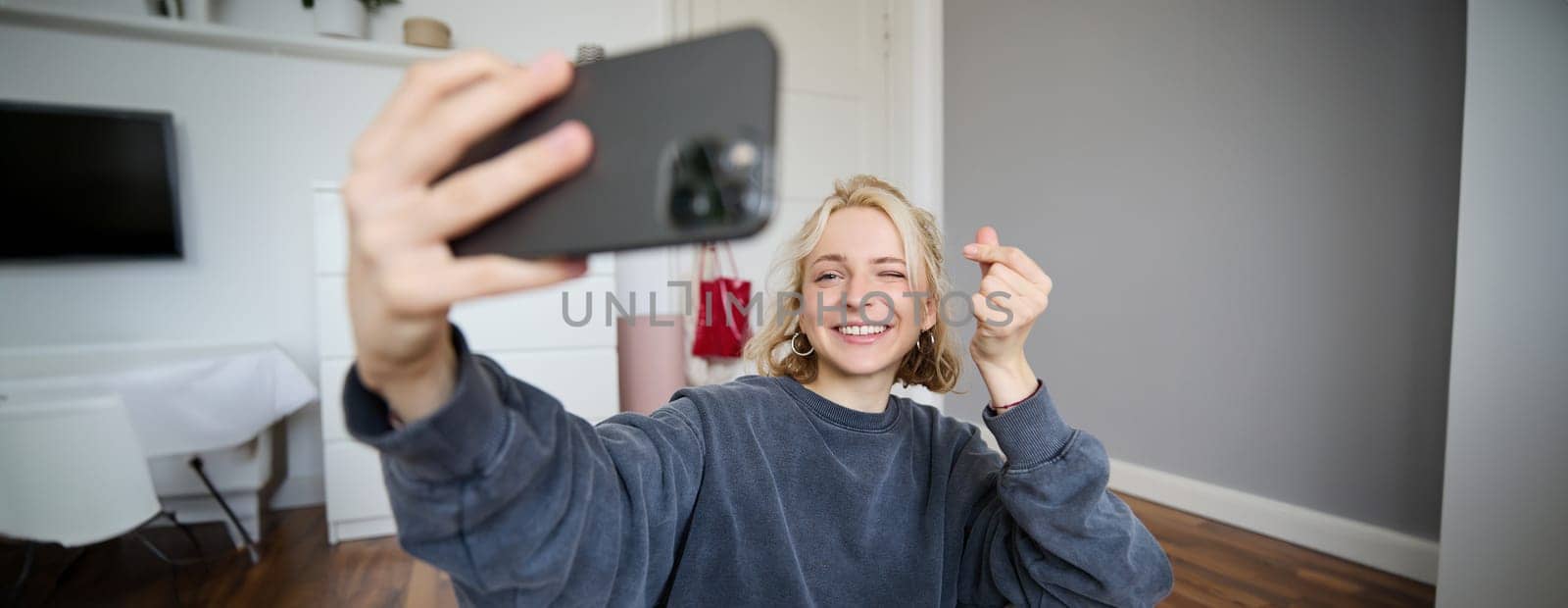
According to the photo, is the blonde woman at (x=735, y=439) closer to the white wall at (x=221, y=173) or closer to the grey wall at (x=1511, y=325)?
the grey wall at (x=1511, y=325)

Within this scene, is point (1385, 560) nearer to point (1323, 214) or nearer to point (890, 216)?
point (1323, 214)

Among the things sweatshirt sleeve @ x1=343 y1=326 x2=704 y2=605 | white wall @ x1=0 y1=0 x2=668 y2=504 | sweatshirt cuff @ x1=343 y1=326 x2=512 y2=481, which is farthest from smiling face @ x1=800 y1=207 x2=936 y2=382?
white wall @ x1=0 y1=0 x2=668 y2=504

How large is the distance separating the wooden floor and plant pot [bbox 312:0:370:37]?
5.76 ft

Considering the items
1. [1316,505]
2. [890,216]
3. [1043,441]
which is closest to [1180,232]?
[1316,505]

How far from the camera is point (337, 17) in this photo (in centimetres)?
272

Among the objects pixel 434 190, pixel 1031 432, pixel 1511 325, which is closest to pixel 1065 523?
pixel 1031 432

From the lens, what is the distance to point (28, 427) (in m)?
1.61

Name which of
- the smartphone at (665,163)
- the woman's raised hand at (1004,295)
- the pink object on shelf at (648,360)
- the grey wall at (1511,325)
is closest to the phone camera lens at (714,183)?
the smartphone at (665,163)

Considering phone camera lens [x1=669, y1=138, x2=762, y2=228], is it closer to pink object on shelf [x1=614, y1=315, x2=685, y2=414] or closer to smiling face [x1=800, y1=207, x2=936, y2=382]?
smiling face [x1=800, y1=207, x2=936, y2=382]

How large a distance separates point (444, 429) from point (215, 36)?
3002 millimetres

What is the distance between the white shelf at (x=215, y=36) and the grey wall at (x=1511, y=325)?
3103mm

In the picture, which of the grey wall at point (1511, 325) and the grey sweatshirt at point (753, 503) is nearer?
the grey sweatshirt at point (753, 503)

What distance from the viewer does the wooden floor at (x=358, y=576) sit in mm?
1979

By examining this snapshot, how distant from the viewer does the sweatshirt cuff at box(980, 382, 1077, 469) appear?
756mm
